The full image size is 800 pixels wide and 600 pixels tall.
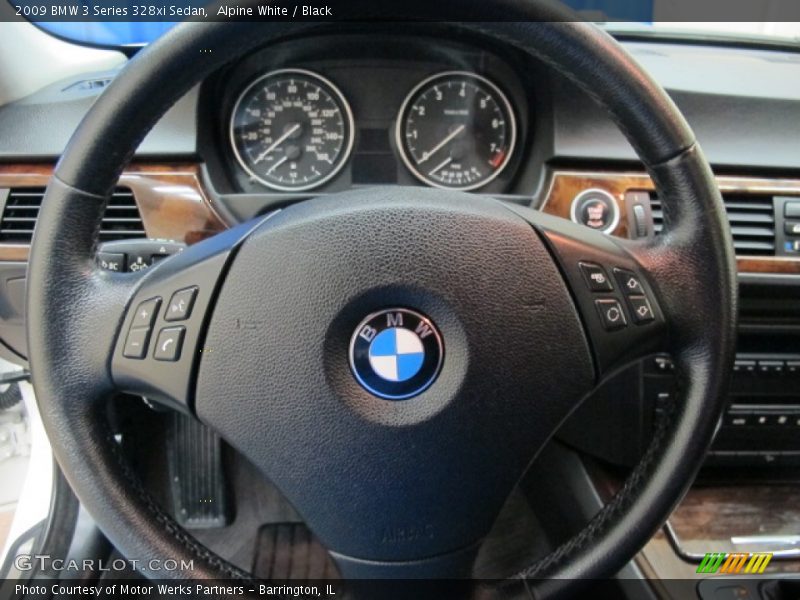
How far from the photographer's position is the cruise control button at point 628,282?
0.79 metres

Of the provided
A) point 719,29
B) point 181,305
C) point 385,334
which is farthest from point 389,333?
point 719,29

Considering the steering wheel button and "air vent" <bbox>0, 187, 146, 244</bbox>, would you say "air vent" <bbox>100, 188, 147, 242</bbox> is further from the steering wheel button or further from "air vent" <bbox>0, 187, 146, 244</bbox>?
the steering wheel button

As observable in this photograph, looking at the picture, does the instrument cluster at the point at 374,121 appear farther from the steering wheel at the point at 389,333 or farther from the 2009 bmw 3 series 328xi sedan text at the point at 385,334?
the steering wheel at the point at 389,333

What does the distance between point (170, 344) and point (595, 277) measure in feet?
1.36

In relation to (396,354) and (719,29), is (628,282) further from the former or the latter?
(719,29)

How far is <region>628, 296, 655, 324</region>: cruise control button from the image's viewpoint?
79 cm

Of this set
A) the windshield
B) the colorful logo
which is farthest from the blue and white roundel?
the windshield

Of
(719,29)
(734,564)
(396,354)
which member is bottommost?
(734,564)

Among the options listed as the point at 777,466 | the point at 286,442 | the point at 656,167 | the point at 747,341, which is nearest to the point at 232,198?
the point at 286,442

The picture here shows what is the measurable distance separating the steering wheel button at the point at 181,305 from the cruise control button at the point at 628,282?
415 millimetres

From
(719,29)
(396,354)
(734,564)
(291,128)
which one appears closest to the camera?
(396,354)

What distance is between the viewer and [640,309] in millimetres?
789

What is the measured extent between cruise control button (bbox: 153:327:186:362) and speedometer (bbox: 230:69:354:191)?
1.64 ft

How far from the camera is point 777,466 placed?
1268 millimetres
